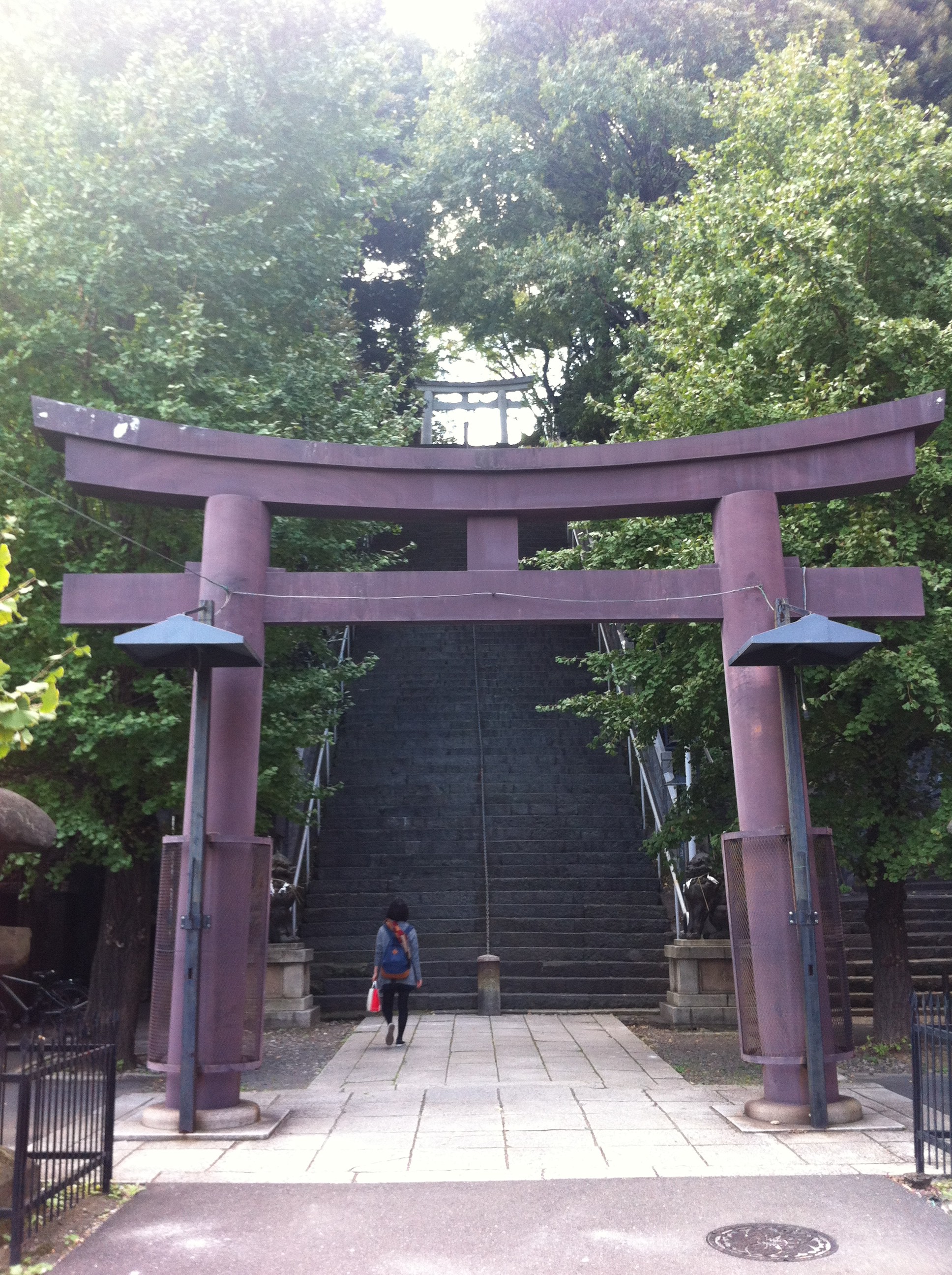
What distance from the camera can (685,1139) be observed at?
726cm

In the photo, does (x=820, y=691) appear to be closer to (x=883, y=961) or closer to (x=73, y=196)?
(x=883, y=961)

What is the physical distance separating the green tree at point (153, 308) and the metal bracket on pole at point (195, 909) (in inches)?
65.5

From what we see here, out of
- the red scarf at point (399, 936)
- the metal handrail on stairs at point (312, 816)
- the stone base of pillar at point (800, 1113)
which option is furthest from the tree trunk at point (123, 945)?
the stone base of pillar at point (800, 1113)

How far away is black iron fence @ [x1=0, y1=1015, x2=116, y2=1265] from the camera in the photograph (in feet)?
16.5

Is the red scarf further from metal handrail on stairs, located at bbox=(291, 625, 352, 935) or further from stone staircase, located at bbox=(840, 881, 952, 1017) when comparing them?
stone staircase, located at bbox=(840, 881, 952, 1017)

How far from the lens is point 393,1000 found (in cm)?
1143

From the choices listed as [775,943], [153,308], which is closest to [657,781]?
[775,943]

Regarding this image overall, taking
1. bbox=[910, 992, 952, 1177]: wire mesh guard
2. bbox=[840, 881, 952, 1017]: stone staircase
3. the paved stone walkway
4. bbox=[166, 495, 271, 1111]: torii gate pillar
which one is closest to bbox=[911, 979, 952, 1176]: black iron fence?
bbox=[910, 992, 952, 1177]: wire mesh guard

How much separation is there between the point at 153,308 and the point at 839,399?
22.0 feet

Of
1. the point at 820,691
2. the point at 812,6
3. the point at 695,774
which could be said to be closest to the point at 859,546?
the point at 820,691

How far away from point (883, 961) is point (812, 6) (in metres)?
17.9

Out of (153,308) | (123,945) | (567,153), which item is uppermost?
(567,153)

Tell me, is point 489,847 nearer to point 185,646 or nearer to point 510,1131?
point 510,1131

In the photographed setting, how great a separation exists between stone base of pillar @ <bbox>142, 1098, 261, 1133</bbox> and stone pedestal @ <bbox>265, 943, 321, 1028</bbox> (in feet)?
16.7
